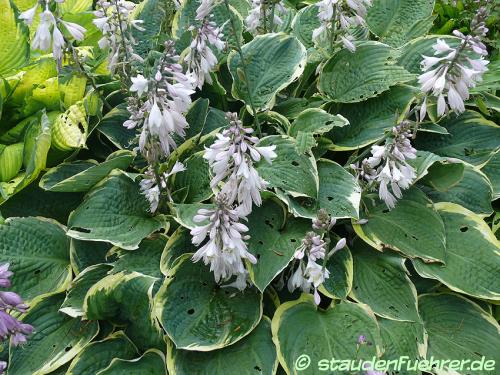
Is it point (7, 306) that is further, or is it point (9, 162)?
point (9, 162)

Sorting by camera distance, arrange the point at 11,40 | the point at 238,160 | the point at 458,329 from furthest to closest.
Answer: the point at 11,40 → the point at 458,329 → the point at 238,160

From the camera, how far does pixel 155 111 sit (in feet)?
7.13

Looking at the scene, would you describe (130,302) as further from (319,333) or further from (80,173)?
(319,333)

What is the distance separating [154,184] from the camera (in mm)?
2738

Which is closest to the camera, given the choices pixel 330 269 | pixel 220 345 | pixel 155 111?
pixel 155 111

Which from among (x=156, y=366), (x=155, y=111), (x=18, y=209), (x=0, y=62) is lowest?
(x=156, y=366)

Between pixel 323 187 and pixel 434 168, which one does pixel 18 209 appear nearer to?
pixel 323 187

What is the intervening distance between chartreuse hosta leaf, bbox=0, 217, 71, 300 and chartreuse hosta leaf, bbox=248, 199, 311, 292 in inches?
36.4

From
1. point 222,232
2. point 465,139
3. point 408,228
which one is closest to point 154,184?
point 222,232

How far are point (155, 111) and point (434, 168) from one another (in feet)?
4.97

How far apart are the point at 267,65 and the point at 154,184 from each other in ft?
3.40


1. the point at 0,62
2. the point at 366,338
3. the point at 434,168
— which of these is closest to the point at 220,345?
the point at 366,338

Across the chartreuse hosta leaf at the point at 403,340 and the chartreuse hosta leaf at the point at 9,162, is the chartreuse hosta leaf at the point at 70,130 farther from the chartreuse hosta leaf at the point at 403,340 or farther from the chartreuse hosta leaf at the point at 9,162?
the chartreuse hosta leaf at the point at 403,340

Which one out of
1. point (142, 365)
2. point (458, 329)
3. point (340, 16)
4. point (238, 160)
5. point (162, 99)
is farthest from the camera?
point (340, 16)
